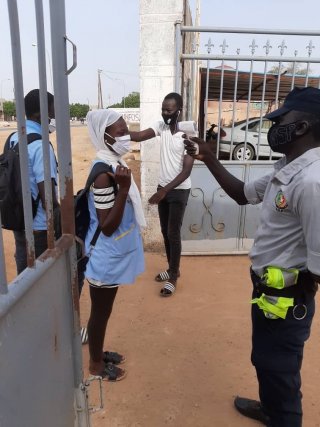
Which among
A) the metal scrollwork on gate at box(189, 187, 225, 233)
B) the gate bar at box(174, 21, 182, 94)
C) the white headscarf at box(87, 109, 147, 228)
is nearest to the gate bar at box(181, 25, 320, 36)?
the gate bar at box(174, 21, 182, 94)

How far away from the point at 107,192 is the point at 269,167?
307 centimetres

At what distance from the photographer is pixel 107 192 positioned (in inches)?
76.9

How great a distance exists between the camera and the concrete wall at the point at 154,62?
157 inches

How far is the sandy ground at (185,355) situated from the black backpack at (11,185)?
3.69 feet

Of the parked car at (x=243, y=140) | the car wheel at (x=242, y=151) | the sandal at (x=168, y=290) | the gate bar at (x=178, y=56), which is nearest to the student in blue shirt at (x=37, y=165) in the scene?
the sandal at (x=168, y=290)

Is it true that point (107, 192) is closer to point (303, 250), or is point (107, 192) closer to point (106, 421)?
point (303, 250)

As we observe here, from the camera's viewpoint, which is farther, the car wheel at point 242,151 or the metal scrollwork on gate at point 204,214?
the car wheel at point 242,151

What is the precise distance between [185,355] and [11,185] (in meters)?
1.67

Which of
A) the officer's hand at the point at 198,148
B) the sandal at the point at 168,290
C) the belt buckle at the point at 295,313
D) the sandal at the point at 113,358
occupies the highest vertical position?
the officer's hand at the point at 198,148

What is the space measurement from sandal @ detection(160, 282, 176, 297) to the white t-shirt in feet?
3.02

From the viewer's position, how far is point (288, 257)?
1.62m

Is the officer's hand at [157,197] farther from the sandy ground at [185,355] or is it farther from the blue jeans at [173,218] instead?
the sandy ground at [185,355]

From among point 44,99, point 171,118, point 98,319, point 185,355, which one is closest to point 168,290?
point 185,355

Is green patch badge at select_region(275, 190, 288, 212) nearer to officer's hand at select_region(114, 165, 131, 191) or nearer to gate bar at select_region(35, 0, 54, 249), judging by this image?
officer's hand at select_region(114, 165, 131, 191)
